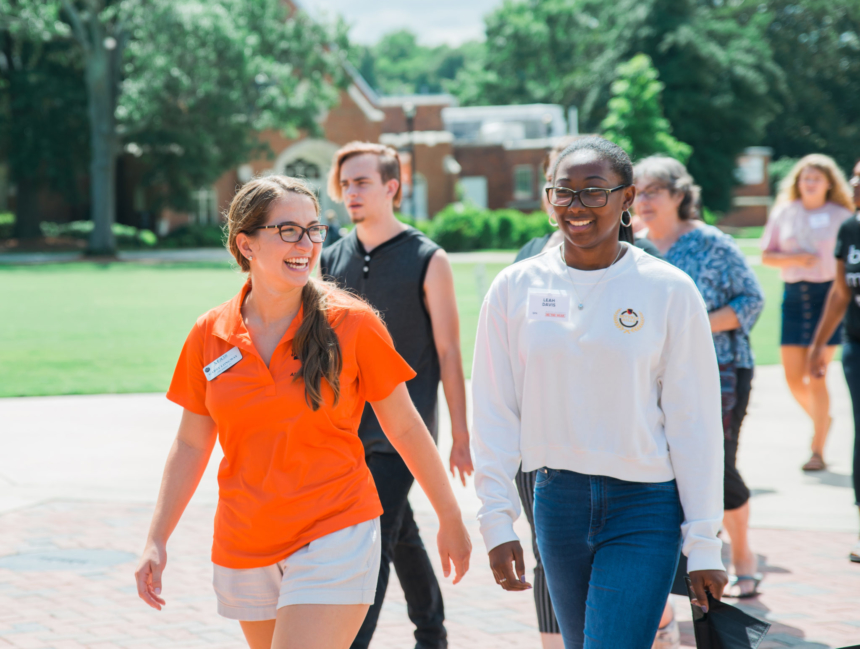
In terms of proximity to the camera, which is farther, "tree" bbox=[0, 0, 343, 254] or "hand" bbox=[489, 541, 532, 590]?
"tree" bbox=[0, 0, 343, 254]

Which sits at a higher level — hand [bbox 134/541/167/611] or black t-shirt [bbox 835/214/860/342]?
black t-shirt [bbox 835/214/860/342]

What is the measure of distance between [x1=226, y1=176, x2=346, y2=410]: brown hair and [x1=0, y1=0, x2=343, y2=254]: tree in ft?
117

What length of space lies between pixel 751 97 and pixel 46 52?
34594mm

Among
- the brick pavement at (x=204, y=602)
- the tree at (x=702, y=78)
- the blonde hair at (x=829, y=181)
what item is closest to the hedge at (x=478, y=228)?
the tree at (x=702, y=78)

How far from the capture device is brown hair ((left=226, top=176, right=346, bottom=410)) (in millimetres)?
2611

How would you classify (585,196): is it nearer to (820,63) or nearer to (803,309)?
(803,309)

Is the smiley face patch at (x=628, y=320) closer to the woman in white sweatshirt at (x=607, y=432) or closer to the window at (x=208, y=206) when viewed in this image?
the woman in white sweatshirt at (x=607, y=432)

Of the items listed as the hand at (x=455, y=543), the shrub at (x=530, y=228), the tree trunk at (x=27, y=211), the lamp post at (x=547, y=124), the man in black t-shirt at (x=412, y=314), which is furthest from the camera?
the lamp post at (x=547, y=124)

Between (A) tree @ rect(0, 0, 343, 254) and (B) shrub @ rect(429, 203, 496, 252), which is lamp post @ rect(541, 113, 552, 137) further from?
(A) tree @ rect(0, 0, 343, 254)

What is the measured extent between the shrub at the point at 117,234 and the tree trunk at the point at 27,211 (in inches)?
41.8

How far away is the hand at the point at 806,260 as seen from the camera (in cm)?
727

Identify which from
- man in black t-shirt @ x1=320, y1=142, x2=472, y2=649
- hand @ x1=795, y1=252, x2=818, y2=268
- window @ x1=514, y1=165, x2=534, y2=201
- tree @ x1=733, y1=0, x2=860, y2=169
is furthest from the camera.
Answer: tree @ x1=733, y1=0, x2=860, y2=169

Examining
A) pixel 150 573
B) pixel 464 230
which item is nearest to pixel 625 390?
pixel 150 573

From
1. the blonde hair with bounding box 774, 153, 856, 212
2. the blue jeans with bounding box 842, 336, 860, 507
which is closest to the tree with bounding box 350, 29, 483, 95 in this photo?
the blonde hair with bounding box 774, 153, 856, 212
